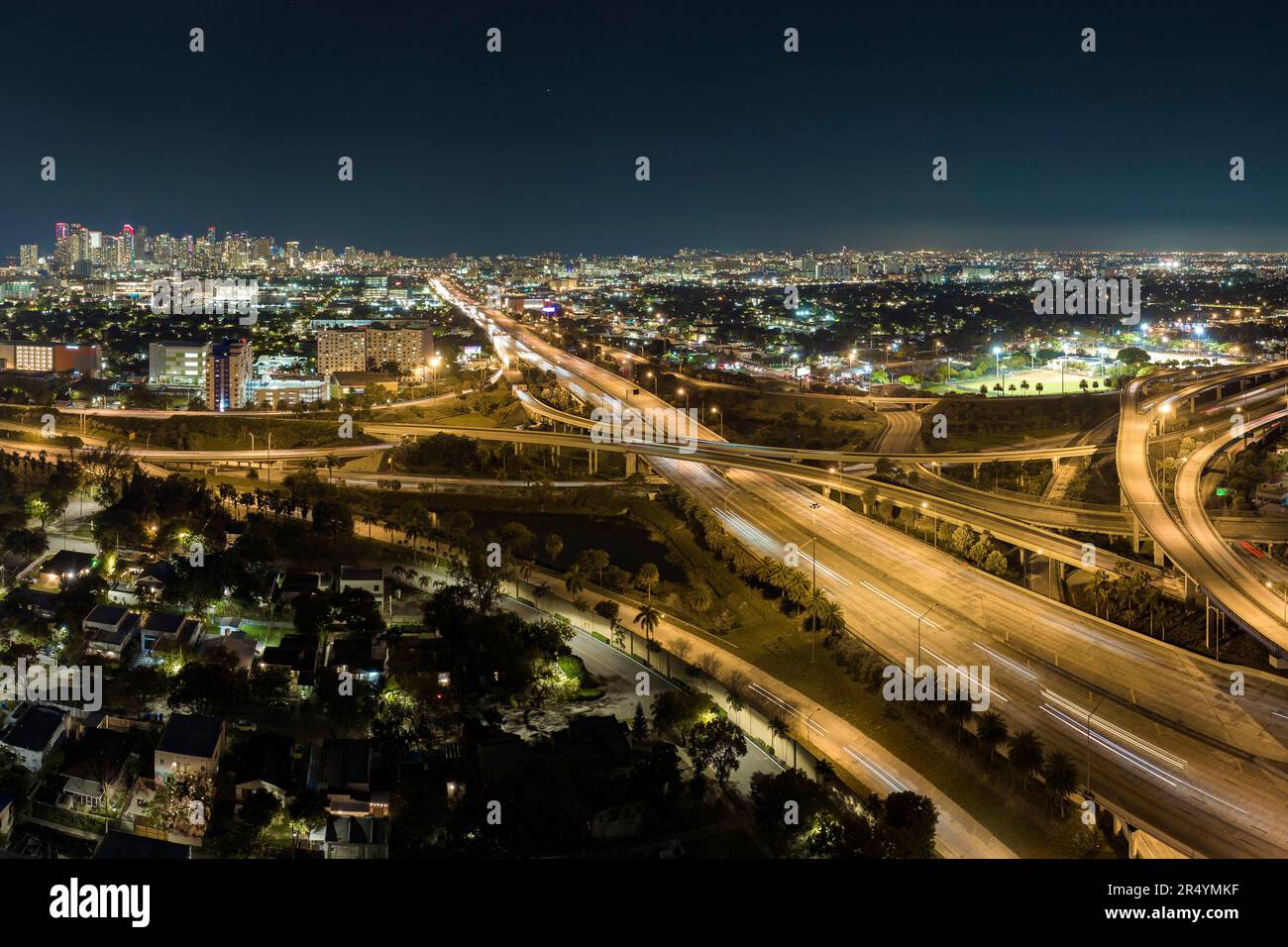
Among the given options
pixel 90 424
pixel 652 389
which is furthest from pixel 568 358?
pixel 90 424

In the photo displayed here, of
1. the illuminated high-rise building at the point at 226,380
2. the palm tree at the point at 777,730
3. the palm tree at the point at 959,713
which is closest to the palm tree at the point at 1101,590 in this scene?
the palm tree at the point at 959,713

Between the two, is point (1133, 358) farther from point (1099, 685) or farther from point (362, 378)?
point (1099, 685)

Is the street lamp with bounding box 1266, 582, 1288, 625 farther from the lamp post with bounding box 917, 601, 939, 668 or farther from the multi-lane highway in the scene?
the lamp post with bounding box 917, 601, 939, 668

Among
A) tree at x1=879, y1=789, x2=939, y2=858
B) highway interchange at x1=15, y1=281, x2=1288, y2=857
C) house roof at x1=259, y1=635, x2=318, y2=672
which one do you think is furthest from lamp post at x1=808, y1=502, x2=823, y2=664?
house roof at x1=259, y1=635, x2=318, y2=672

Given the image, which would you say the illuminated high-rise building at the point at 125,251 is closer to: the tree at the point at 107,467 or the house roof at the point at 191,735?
the tree at the point at 107,467

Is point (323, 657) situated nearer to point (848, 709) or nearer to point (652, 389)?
point (848, 709)

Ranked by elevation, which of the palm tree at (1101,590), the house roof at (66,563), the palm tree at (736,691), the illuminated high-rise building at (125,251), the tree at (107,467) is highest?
the illuminated high-rise building at (125,251)

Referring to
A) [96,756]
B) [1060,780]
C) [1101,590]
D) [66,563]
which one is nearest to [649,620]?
[1060,780]
